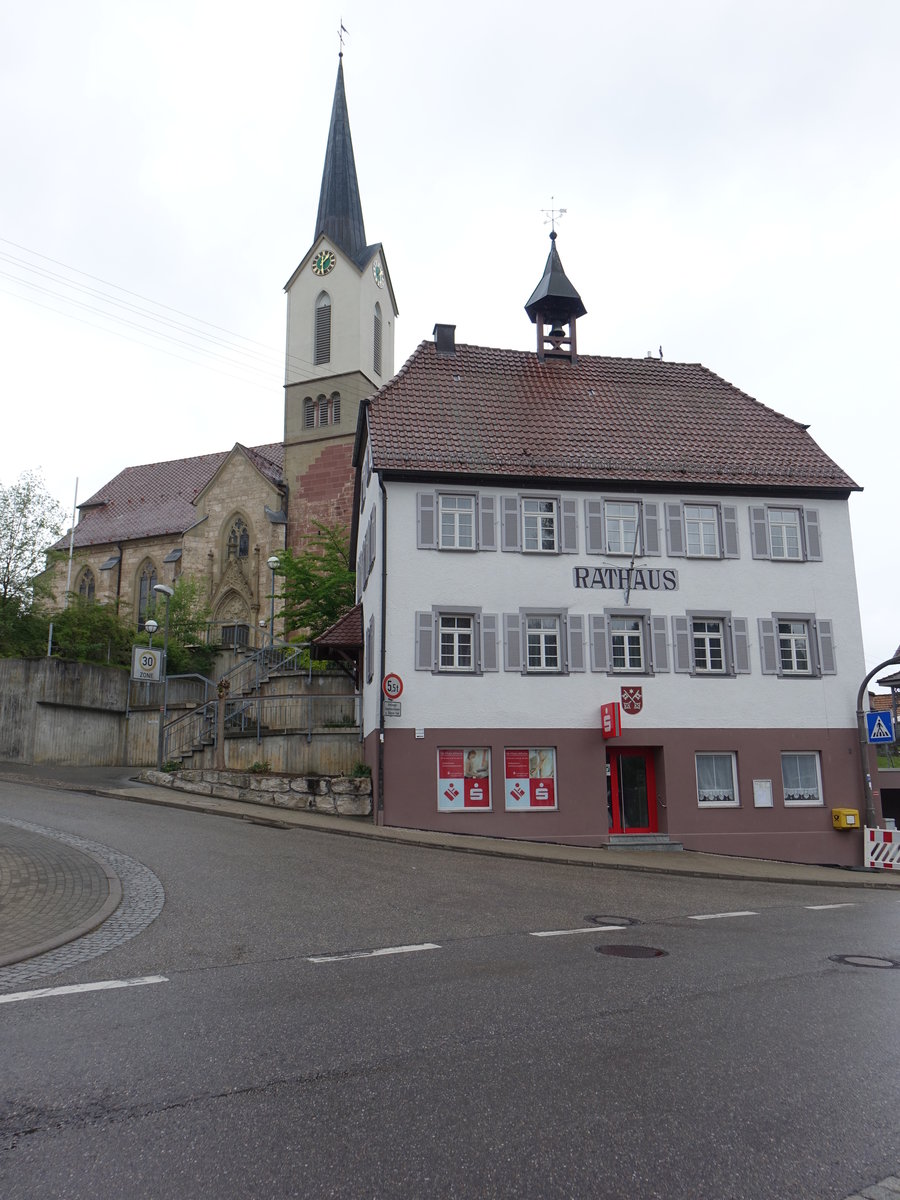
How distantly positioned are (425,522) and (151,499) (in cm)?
3789

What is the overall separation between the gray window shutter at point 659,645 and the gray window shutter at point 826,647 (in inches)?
152

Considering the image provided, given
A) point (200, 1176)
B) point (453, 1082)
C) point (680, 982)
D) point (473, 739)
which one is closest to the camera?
point (200, 1176)

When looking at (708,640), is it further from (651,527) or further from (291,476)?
(291,476)

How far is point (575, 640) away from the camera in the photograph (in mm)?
22391

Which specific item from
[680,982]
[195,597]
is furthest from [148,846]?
[195,597]

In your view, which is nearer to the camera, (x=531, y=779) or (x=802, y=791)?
(x=531, y=779)

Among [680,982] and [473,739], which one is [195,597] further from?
[680,982]

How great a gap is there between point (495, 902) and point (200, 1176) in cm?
856

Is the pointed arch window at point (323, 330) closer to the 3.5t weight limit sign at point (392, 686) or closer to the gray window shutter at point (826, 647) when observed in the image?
the 3.5t weight limit sign at point (392, 686)

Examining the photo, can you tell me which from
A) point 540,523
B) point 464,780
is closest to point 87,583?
point 540,523

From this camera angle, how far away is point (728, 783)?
73.9 feet

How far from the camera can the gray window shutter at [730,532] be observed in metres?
23.7

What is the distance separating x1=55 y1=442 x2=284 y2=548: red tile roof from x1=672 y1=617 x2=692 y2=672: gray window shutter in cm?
3078

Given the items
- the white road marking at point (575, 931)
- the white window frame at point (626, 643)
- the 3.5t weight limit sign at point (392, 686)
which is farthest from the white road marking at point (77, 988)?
the white window frame at point (626, 643)
